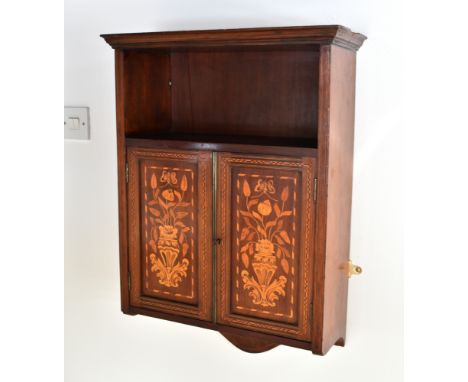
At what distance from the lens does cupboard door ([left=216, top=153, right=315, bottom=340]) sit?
1.26 metres

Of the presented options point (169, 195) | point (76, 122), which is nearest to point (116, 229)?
point (76, 122)

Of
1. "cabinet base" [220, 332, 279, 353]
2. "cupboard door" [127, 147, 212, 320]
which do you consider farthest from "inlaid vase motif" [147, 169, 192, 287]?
"cabinet base" [220, 332, 279, 353]

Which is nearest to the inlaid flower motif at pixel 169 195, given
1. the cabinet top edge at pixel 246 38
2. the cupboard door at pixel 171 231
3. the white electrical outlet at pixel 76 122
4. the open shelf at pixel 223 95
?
the cupboard door at pixel 171 231

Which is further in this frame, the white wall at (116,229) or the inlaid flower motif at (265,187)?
the white wall at (116,229)

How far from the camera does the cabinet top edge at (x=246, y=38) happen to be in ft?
3.86

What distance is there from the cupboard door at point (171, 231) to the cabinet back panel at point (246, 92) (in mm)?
183

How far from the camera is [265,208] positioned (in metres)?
1.29

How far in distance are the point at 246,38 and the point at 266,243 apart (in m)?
0.41

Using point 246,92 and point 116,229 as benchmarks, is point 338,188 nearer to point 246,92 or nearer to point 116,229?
point 246,92

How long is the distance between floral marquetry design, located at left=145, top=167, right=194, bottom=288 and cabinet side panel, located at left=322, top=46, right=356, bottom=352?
305 millimetres

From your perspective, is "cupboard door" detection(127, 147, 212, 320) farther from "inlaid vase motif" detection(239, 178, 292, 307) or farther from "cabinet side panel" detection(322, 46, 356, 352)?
"cabinet side panel" detection(322, 46, 356, 352)

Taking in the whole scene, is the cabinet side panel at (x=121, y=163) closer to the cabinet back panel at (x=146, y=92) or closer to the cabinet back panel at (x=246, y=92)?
the cabinet back panel at (x=146, y=92)

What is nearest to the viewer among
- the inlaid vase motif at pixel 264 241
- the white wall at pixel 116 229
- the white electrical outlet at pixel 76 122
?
the inlaid vase motif at pixel 264 241
